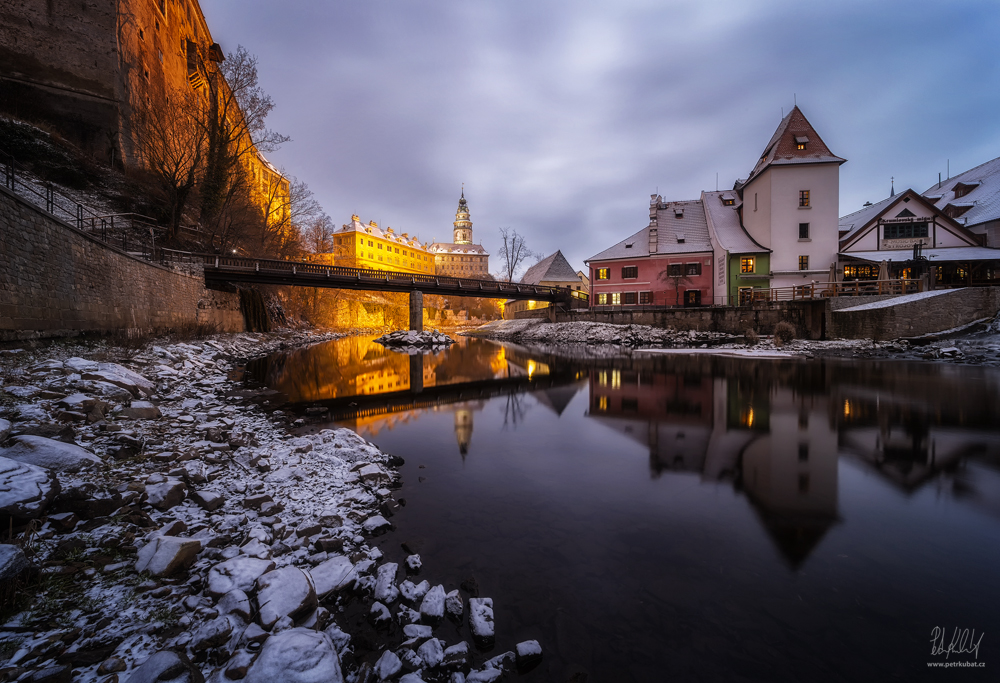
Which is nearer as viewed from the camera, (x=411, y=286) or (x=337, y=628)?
(x=337, y=628)

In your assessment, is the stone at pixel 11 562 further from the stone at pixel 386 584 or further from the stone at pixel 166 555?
the stone at pixel 386 584

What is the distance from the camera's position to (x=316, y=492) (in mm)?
4719

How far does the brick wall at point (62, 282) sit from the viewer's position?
8.62 m

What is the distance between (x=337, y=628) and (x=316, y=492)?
2.35m

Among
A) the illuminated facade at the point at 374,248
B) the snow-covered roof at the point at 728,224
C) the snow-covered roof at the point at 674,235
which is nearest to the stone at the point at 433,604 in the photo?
the snow-covered roof at the point at 728,224

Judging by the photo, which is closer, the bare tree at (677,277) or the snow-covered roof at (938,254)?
the snow-covered roof at (938,254)

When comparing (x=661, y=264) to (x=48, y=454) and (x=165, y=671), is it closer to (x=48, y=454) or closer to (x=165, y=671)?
(x=48, y=454)

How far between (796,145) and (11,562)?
49540mm

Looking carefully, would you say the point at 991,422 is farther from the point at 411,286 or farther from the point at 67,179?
the point at 67,179

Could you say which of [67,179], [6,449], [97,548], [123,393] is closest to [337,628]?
[97,548]

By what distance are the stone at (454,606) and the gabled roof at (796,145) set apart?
146 feet

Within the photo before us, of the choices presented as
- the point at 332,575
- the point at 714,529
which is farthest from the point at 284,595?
the point at 714,529

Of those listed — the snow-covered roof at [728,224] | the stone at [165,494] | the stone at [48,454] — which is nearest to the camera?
the stone at [48,454]

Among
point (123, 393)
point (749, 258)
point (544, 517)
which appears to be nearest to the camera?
point (544, 517)
